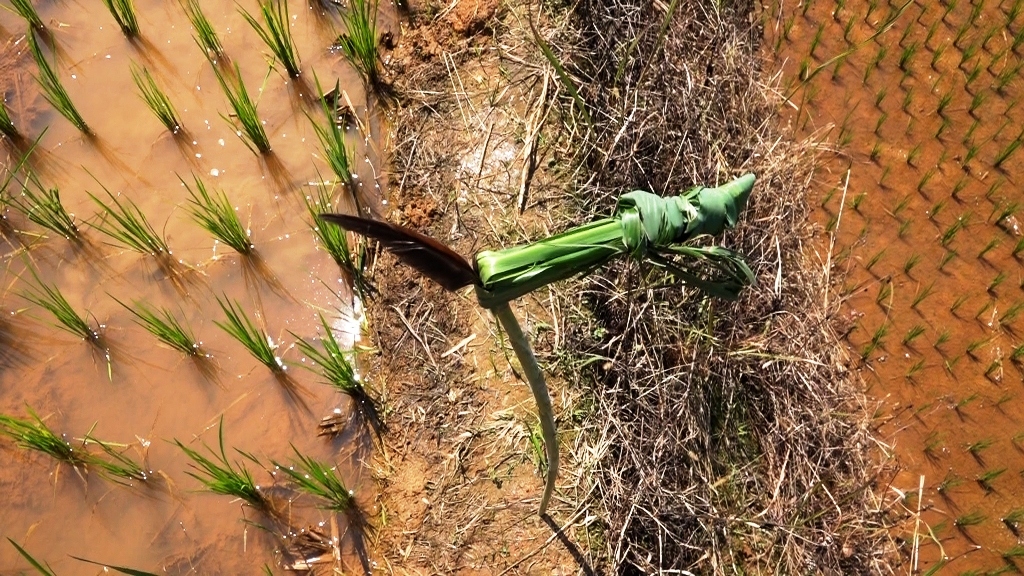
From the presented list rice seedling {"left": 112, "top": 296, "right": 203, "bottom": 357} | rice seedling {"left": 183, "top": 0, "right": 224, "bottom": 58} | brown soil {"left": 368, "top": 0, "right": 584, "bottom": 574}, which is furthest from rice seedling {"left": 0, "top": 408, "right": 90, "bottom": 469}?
rice seedling {"left": 183, "top": 0, "right": 224, "bottom": 58}

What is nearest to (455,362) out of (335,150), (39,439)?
(335,150)

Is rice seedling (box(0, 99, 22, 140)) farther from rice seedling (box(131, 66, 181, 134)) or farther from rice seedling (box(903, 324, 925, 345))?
rice seedling (box(903, 324, 925, 345))

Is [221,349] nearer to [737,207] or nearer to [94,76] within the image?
[94,76]

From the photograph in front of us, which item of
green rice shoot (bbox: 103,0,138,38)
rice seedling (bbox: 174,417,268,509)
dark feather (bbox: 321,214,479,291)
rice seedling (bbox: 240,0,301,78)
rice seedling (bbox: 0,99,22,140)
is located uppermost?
rice seedling (bbox: 240,0,301,78)

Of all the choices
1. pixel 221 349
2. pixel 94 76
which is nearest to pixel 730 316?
pixel 221 349

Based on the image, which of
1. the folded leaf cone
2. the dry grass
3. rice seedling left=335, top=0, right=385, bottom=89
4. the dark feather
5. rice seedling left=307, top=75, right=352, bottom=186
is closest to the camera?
the dark feather

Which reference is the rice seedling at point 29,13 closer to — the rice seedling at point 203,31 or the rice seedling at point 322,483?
the rice seedling at point 203,31
